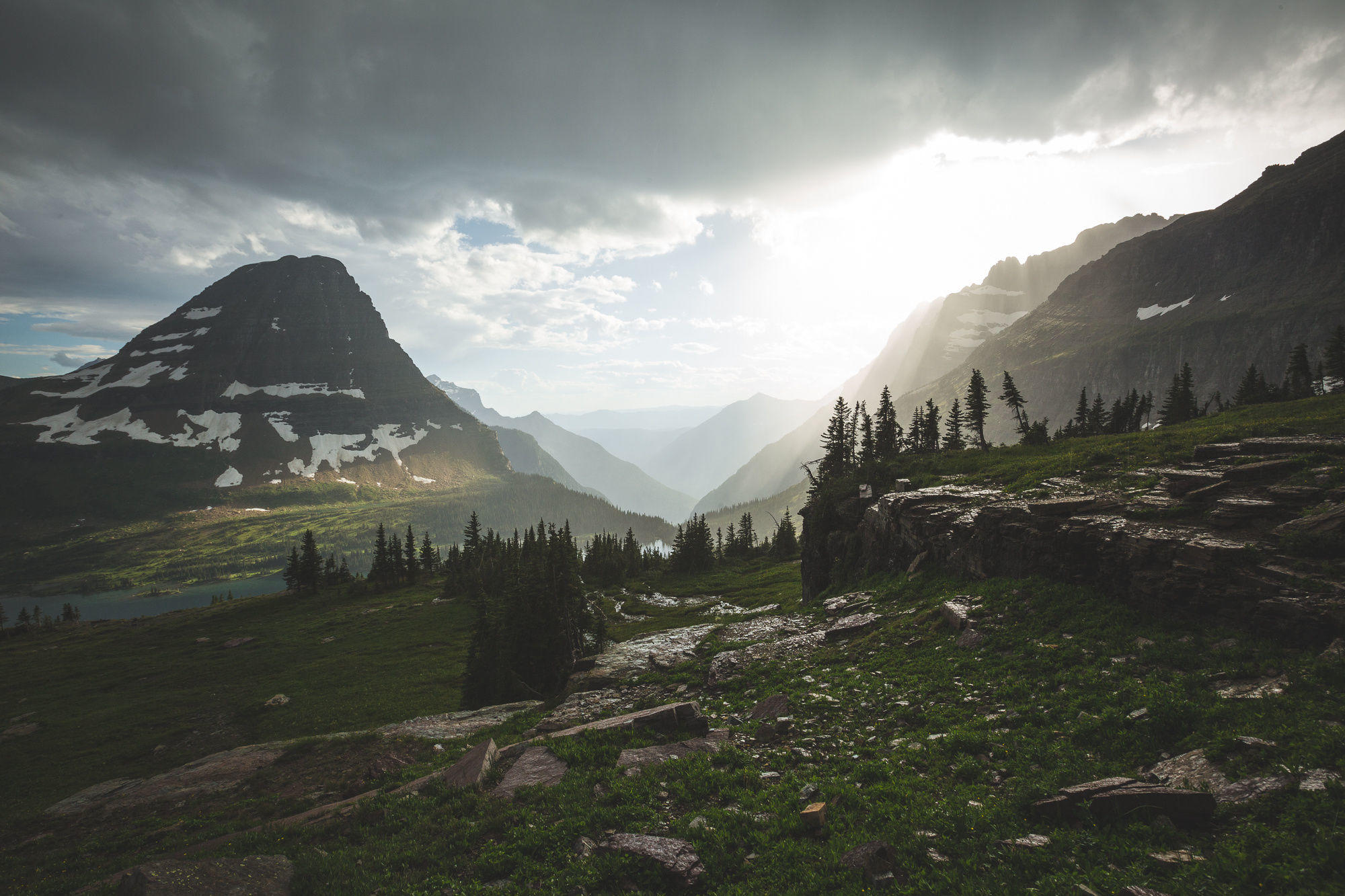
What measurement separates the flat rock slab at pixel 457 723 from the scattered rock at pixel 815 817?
18.7 meters

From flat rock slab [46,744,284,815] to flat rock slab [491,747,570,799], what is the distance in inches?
718

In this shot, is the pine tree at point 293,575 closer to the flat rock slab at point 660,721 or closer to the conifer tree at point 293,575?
the conifer tree at point 293,575

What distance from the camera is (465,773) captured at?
636 inches

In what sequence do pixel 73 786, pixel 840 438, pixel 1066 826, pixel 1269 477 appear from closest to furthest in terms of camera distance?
pixel 1066 826, pixel 1269 477, pixel 73 786, pixel 840 438

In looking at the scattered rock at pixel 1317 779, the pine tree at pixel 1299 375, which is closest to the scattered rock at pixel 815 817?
the scattered rock at pixel 1317 779

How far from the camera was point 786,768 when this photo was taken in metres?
14.4

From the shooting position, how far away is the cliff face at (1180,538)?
47.3ft

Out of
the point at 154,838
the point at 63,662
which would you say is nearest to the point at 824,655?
the point at 154,838

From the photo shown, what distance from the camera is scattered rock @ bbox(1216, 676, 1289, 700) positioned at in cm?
1141

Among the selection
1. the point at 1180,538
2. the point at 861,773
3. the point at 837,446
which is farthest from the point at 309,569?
the point at 1180,538

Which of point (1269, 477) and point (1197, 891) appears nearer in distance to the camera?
point (1197, 891)

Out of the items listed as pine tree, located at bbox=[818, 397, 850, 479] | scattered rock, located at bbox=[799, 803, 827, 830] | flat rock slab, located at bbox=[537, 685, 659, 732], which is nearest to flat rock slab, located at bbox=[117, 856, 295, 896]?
flat rock slab, located at bbox=[537, 685, 659, 732]

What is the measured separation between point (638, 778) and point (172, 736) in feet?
196

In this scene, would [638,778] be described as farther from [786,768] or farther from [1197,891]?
[1197,891]
